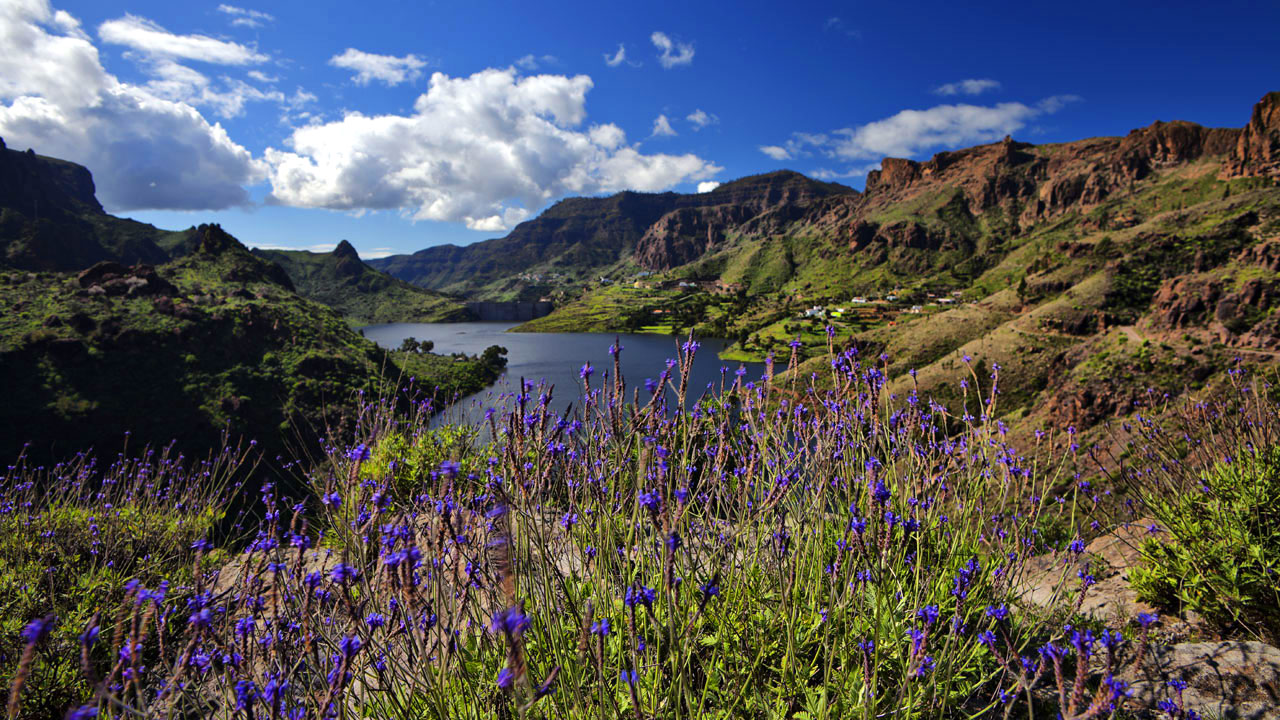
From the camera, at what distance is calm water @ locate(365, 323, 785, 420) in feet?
233

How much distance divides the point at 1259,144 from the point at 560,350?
187 m

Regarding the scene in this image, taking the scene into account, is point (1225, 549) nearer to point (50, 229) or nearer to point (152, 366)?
point (152, 366)

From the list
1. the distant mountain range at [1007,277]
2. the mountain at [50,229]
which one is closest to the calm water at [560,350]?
the distant mountain range at [1007,277]

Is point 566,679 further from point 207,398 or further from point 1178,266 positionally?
point 1178,266

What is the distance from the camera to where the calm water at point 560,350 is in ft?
233

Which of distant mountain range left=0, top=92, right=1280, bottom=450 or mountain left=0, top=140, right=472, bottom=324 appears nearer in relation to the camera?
distant mountain range left=0, top=92, right=1280, bottom=450

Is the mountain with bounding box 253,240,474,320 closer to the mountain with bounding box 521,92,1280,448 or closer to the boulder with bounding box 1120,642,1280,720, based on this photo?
the mountain with bounding box 521,92,1280,448

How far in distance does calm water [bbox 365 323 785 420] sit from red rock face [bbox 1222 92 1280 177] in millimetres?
130899

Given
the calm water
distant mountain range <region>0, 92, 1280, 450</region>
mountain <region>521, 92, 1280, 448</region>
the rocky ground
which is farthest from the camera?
the calm water

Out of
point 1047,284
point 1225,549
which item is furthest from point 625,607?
point 1047,284

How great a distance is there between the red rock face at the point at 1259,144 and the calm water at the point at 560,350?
130899 mm

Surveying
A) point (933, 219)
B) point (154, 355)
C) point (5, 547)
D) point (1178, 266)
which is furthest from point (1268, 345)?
point (933, 219)

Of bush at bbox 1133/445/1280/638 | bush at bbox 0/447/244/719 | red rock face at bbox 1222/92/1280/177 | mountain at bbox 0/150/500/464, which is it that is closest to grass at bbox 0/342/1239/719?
bush at bbox 0/447/244/719

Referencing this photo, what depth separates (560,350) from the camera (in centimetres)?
10712
